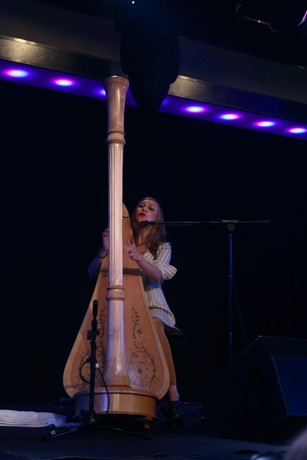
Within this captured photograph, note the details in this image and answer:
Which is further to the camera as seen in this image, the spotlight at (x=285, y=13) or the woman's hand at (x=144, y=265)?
the spotlight at (x=285, y=13)

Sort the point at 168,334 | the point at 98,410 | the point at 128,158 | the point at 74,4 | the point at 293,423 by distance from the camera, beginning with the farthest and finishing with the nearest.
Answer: the point at 128,158 → the point at 74,4 → the point at 168,334 → the point at 98,410 → the point at 293,423

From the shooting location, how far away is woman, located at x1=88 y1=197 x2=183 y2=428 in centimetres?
393

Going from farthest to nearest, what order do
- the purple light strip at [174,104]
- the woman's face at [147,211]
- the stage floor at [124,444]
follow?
the purple light strip at [174,104] → the woman's face at [147,211] → the stage floor at [124,444]

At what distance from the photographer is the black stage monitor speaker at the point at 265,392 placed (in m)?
2.99

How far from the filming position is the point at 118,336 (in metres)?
3.48

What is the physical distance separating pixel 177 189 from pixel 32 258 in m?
1.38

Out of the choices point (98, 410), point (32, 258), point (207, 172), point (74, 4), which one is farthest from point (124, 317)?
point (207, 172)

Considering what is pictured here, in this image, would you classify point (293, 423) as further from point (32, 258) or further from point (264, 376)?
point (32, 258)

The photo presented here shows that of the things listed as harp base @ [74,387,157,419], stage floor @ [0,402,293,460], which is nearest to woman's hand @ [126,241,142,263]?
harp base @ [74,387,157,419]

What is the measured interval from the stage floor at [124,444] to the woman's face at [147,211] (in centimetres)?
113

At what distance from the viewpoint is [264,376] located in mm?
3104

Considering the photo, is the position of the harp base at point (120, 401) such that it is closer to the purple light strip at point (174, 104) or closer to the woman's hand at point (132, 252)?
the woman's hand at point (132, 252)

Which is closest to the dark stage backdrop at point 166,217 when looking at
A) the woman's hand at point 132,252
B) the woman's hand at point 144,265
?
the woman's hand at point 144,265

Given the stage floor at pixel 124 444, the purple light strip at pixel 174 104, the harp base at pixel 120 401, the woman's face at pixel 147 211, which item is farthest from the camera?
the purple light strip at pixel 174 104
